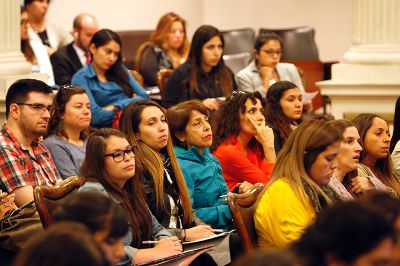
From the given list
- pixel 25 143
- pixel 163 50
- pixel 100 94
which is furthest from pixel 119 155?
pixel 163 50

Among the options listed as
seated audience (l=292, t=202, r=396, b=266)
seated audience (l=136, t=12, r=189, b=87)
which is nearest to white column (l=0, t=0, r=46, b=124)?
seated audience (l=136, t=12, r=189, b=87)

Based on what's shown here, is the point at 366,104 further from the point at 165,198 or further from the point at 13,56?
the point at 165,198

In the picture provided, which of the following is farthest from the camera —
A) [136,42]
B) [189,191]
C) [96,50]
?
[136,42]

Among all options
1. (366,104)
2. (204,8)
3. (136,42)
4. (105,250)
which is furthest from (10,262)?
(204,8)

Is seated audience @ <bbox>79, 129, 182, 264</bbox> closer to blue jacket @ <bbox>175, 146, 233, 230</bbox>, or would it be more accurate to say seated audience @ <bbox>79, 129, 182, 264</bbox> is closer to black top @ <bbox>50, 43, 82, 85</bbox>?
blue jacket @ <bbox>175, 146, 233, 230</bbox>

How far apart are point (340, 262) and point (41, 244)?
82cm

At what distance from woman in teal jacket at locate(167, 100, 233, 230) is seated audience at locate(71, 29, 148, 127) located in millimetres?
1718

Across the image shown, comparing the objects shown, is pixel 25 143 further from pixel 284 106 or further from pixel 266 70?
pixel 266 70

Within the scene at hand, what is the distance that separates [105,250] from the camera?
308 centimetres

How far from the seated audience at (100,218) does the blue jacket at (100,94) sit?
3.63 meters

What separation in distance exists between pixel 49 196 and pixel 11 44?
2.46 metres

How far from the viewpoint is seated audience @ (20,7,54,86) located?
785cm

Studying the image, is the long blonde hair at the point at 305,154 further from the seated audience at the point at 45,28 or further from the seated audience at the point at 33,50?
the seated audience at the point at 45,28

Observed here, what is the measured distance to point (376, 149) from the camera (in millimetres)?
5480
